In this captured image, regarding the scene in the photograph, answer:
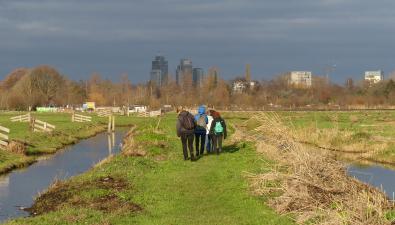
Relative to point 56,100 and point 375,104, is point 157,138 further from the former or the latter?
point 56,100

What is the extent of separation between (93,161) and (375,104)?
356 feet

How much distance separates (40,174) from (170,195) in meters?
12.2

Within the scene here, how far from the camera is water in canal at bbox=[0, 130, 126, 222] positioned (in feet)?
62.9

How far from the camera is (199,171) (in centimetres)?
2211

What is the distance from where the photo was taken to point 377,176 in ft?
92.2

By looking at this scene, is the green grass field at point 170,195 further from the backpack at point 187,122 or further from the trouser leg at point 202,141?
the backpack at point 187,122

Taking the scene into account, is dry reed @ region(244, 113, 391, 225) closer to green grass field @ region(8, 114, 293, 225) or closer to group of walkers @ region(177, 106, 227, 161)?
green grass field @ region(8, 114, 293, 225)

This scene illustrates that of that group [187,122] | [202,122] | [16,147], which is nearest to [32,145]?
[16,147]

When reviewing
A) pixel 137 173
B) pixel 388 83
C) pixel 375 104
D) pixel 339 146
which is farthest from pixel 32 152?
pixel 388 83

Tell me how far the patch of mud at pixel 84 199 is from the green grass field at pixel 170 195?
0.09ft

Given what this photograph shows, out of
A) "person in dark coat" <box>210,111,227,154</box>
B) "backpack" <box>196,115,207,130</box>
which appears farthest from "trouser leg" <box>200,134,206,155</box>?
"backpack" <box>196,115,207,130</box>

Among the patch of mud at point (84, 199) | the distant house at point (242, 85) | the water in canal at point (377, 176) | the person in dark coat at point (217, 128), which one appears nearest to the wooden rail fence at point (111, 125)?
the water in canal at point (377, 176)

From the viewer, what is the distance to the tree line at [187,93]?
453ft

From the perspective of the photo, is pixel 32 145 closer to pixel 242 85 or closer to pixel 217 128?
pixel 217 128
